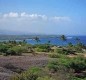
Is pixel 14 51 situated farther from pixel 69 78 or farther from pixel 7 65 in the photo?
pixel 69 78

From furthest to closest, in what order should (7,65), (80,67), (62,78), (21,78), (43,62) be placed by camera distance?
(43,62)
(80,67)
(7,65)
(62,78)
(21,78)

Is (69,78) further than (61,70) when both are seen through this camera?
No

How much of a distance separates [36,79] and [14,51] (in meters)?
27.3

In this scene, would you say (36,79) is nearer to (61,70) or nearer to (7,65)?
(61,70)

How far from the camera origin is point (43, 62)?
119ft

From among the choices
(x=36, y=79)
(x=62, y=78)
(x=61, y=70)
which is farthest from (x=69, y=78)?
(x=36, y=79)

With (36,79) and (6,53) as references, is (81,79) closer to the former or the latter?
(36,79)

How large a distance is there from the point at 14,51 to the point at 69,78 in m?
23.5

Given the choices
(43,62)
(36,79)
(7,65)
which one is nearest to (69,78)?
(36,79)

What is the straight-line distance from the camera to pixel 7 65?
31.4 metres

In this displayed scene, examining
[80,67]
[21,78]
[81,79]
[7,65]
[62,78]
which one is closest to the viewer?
[21,78]

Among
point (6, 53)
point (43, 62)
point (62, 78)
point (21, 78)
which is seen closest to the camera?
point (21, 78)

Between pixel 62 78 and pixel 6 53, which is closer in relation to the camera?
pixel 62 78

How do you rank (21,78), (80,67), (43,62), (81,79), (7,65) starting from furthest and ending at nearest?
(43,62)
(80,67)
(7,65)
(81,79)
(21,78)
